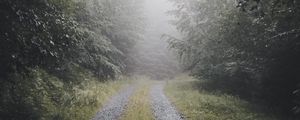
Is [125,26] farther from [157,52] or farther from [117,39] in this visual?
[157,52]

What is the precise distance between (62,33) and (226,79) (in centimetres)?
1741

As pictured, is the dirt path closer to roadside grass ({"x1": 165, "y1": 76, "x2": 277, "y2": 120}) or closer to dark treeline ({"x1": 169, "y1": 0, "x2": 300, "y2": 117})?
roadside grass ({"x1": 165, "y1": 76, "x2": 277, "y2": 120})

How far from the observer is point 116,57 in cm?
3653

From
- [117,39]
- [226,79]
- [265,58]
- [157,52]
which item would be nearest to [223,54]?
[226,79]

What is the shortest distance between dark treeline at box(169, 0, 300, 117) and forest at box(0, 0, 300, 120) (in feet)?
0.17

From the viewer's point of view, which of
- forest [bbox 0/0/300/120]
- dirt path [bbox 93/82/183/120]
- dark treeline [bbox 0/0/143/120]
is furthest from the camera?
dirt path [bbox 93/82/183/120]

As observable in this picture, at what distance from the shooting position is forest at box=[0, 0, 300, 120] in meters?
12.3

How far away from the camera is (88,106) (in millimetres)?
18984

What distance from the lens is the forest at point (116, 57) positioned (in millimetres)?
12305

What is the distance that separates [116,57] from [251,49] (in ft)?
56.8

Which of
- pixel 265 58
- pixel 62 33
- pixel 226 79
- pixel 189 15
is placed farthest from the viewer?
pixel 189 15

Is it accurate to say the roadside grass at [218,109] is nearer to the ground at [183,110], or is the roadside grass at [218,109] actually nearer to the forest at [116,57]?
the ground at [183,110]

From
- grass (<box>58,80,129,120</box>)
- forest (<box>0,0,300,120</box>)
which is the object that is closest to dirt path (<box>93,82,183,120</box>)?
forest (<box>0,0,300,120</box>)

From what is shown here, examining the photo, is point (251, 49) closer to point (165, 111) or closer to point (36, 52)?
point (165, 111)
